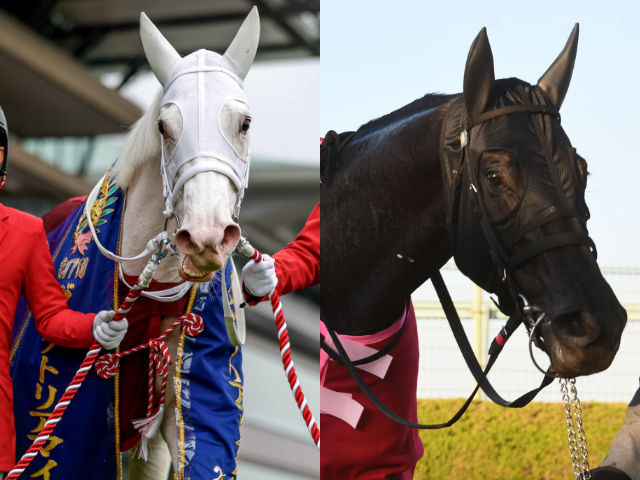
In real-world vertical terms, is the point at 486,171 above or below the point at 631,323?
above

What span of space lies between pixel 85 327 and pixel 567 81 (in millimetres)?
1215

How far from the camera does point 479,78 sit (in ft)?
4.49

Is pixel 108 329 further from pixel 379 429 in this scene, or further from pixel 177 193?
pixel 379 429

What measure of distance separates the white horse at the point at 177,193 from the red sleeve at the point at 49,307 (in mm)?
159

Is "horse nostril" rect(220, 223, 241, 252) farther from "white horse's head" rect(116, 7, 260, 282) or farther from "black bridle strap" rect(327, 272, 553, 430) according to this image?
"black bridle strap" rect(327, 272, 553, 430)

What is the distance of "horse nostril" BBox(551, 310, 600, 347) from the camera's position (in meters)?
1.19

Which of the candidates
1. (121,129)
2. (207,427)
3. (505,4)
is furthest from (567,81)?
(121,129)

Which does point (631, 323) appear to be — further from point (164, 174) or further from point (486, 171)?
point (164, 174)

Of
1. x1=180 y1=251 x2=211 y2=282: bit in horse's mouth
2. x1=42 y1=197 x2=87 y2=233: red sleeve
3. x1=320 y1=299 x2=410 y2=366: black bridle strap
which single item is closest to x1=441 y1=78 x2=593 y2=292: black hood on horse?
x1=320 y1=299 x2=410 y2=366: black bridle strap

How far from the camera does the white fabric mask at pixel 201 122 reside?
1205mm

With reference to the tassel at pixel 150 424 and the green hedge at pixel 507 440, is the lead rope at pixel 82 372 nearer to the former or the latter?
the tassel at pixel 150 424

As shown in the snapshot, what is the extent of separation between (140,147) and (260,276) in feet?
1.30

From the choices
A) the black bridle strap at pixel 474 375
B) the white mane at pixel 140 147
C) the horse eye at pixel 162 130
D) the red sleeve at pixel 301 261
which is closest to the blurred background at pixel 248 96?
the red sleeve at pixel 301 261

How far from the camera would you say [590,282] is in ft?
3.98
